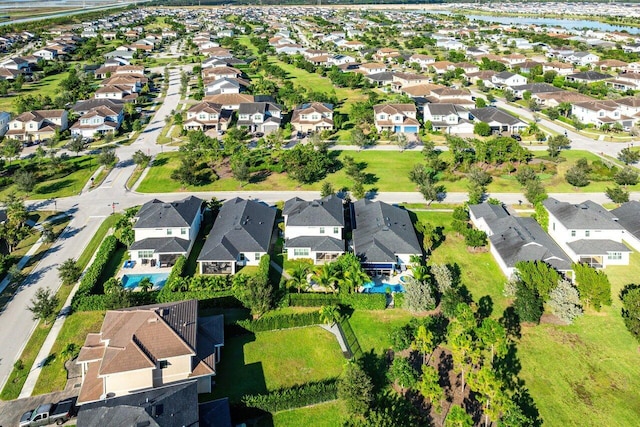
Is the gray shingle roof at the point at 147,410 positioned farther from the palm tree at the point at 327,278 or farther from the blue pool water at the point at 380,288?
the blue pool water at the point at 380,288

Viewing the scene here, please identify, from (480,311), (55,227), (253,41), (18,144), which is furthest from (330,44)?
(480,311)

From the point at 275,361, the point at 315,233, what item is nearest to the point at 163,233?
the point at 315,233

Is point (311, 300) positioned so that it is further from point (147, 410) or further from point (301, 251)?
point (147, 410)

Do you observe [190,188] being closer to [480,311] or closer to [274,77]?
[480,311]

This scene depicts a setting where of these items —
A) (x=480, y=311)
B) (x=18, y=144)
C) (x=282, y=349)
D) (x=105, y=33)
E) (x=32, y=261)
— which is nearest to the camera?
(x=282, y=349)

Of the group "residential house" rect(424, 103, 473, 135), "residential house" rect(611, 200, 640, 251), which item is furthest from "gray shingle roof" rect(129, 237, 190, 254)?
"residential house" rect(424, 103, 473, 135)

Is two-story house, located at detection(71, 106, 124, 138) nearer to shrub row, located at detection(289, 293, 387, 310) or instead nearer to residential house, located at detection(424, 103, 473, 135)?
residential house, located at detection(424, 103, 473, 135)
